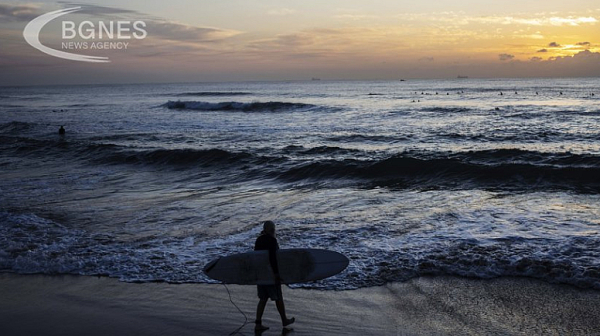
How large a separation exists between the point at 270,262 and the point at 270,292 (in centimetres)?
41

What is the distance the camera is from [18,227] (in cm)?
1132

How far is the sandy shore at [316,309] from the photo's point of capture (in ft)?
20.3

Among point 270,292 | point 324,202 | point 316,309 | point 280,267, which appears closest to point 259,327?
point 270,292

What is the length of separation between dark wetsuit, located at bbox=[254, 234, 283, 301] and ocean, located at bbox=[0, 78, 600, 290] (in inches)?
56.9

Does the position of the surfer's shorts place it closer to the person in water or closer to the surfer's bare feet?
the person in water

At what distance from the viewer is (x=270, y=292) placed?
6.29m

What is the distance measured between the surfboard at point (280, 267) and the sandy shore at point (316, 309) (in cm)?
55

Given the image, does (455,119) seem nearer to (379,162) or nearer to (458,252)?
(379,162)

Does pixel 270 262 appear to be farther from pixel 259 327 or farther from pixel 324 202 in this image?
pixel 324 202

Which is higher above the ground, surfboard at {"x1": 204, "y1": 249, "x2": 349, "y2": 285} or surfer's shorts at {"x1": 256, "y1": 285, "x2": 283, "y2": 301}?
surfboard at {"x1": 204, "y1": 249, "x2": 349, "y2": 285}

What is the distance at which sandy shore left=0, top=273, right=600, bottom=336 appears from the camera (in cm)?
619

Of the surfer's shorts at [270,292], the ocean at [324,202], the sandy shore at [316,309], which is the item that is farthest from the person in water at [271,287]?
the ocean at [324,202]

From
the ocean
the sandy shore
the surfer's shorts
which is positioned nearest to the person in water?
the surfer's shorts

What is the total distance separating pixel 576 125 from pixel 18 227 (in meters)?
29.5
